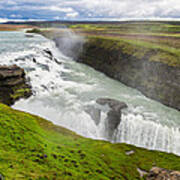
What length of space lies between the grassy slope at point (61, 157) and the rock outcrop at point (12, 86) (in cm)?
1497

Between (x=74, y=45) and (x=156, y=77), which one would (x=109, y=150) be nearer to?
(x=156, y=77)

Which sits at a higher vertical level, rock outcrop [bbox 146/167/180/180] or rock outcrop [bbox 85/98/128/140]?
rock outcrop [bbox 146/167/180/180]

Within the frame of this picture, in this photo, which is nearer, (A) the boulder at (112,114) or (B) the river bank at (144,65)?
(A) the boulder at (112,114)

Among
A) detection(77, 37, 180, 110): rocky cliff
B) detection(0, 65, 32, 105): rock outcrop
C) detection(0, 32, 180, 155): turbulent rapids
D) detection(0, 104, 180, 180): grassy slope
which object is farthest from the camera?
detection(77, 37, 180, 110): rocky cliff

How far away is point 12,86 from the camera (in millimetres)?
36344

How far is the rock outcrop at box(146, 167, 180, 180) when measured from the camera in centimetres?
1458

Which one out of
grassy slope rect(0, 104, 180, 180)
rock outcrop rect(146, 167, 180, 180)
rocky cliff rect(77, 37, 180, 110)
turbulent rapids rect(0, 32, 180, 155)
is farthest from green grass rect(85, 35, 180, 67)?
rock outcrop rect(146, 167, 180, 180)

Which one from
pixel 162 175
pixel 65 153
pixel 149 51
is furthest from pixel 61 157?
pixel 149 51

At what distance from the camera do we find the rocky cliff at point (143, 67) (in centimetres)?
4011

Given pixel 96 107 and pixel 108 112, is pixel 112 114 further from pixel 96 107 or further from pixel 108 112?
pixel 96 107

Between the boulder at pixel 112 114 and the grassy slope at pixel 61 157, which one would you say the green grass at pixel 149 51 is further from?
the grassy slope at pixel 61 157

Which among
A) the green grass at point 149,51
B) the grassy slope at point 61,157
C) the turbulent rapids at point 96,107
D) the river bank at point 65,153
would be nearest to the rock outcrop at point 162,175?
the river bank at point 65,153

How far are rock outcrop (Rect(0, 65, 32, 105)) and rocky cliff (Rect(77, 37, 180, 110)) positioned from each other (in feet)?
87.4

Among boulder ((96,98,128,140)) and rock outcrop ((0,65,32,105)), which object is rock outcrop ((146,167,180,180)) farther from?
rock outcrop ((0,65,32,105))
